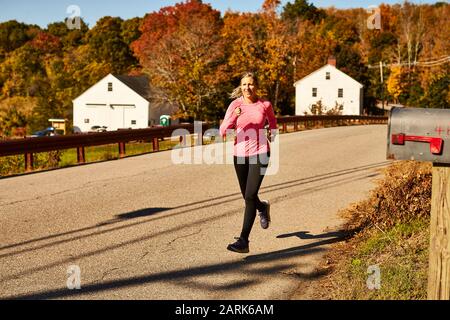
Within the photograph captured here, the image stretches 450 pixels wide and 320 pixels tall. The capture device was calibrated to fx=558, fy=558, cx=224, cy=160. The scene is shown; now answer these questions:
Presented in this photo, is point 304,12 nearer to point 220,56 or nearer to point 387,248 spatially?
point 220,56

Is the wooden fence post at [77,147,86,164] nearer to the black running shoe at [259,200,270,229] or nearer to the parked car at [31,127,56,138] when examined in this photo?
the black running shoe at [259,200,270,229]

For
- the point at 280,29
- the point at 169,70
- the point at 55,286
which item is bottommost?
the point at 55,286


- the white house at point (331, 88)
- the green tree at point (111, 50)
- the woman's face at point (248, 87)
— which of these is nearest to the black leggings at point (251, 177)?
the woman's face at point (248, 87)

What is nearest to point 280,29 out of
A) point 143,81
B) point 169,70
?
point 143,81

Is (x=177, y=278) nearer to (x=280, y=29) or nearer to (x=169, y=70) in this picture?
(x=169, y=70)

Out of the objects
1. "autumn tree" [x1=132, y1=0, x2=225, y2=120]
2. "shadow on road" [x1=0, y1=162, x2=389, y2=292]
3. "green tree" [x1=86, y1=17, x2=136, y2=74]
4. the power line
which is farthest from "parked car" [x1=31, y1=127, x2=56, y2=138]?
"shadow on road" [x1=0, y1=162, x2=389, y2=292]

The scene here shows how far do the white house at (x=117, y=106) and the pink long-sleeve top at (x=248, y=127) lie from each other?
56.1 metres

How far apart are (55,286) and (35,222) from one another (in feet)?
10.1

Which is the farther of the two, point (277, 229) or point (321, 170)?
point (321, 170)

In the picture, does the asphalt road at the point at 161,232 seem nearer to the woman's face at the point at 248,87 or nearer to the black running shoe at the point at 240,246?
the black running shoe at the point at 240,246

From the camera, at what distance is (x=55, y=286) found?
17.1ft

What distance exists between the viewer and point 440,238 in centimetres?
411

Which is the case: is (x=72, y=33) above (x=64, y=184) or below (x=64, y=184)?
above

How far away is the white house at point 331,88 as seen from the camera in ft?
229
